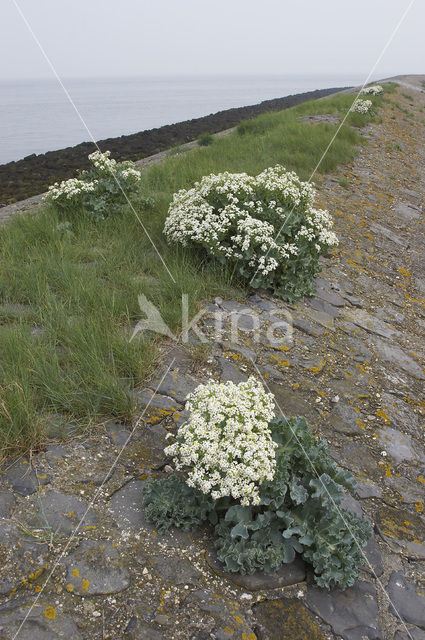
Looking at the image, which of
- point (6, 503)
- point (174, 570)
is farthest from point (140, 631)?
point (6, 503)

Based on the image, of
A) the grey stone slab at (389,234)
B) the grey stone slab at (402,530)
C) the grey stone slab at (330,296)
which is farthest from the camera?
the grey stone slab at (389,234)

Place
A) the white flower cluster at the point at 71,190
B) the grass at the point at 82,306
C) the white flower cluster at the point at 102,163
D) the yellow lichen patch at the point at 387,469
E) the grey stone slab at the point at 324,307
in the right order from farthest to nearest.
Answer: the white flower cluster at the point at 102,163, the white flower cluster at the point at 71,190, the grey stone slab at the point at 324,307, the yellow lichen patch at the point at 387,469, the grass at the point at 82,306

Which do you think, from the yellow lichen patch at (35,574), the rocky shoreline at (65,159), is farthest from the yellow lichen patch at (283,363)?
the rocky shoreline at (65,159)

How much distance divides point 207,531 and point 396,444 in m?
1.64

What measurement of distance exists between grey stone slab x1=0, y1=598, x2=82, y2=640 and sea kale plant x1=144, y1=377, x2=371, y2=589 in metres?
0.57

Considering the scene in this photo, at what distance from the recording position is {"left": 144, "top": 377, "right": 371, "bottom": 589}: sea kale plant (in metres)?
2.26

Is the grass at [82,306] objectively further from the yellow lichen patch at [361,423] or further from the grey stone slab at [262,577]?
the yellow lichen patch at [361,423]

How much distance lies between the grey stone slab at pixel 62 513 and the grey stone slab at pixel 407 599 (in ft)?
4.74

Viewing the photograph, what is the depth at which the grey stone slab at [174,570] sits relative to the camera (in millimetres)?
2154

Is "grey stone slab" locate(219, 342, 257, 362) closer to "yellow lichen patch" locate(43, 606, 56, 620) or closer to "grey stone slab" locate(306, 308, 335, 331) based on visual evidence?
"grey stone slab" locate(306, 308, 335, 331)

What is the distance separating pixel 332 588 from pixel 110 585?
1.01m

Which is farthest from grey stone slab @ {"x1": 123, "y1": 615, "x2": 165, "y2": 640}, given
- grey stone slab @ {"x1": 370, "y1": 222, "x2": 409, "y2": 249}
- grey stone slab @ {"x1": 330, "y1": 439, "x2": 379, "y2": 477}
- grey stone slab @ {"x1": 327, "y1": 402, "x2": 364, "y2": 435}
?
grey stone slab @ {"x1": 370, "y1": 222, "x2": 409, "y2": 249}

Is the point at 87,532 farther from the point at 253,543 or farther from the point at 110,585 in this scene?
the point at 253,543

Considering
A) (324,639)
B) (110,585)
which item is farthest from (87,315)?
(324,639)
